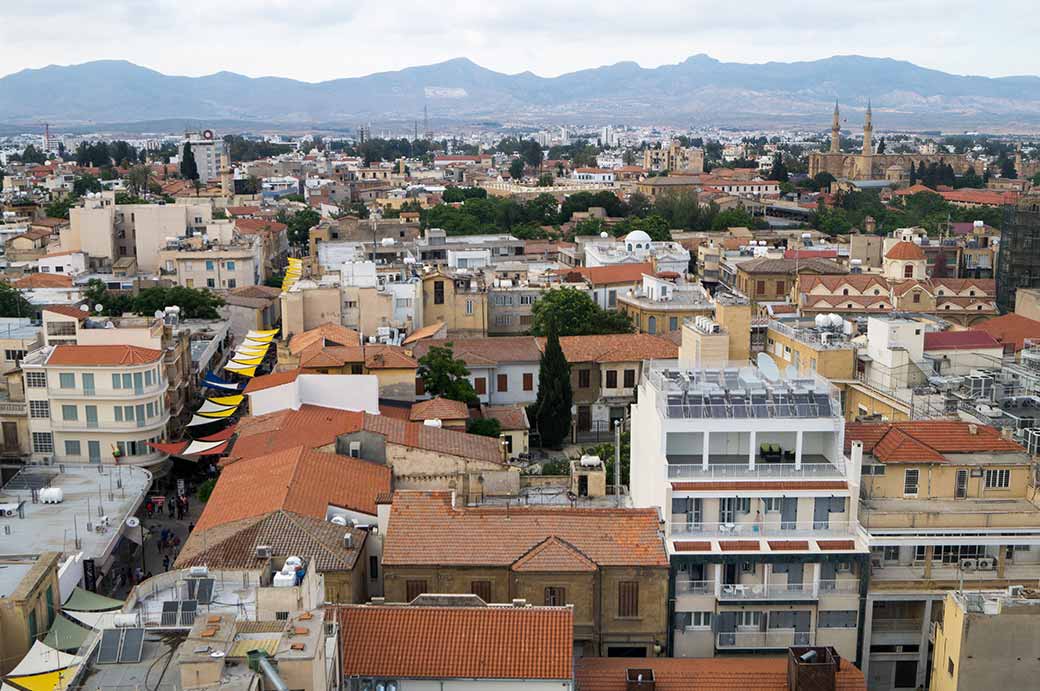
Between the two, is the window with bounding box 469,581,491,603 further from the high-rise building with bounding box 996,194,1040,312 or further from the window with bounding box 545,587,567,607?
the high-rise building with bounding box 996,194,1040,312

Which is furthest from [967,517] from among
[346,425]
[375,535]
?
[346,425]

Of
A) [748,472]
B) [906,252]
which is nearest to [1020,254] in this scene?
[906,252]

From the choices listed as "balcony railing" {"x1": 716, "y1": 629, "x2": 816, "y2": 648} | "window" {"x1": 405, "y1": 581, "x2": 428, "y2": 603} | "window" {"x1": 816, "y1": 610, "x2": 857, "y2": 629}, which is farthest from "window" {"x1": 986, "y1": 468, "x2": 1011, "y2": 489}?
"window" {"x1": 405, "y1": 581, "x2": 428, "y2": 603}

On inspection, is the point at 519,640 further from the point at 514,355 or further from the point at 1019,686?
the point at 514,355

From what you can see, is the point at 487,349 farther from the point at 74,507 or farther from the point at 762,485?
the point at 762,485

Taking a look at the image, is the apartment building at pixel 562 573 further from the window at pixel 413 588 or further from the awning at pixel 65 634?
the awning at pixel 65 634
